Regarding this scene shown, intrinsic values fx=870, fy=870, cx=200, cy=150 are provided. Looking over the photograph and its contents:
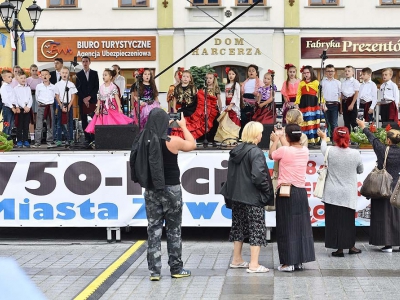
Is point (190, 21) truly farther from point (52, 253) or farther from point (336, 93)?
point (52, 253)

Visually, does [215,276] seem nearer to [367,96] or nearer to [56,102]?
[56,102]

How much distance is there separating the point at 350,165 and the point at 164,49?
17804 millimetres

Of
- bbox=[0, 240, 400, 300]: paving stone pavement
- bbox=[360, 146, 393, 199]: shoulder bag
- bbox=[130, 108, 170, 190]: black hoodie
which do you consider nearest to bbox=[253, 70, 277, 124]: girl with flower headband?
bbox=[0, 240, 400, 300]: paving stone pavement

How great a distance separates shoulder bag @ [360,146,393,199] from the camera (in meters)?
10.9

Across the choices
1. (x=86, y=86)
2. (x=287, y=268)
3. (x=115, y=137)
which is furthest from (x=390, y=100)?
(x=287, y=268)

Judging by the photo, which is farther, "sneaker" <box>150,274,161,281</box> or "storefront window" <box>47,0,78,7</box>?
"storefront window" <box>47,0,78,7</box>

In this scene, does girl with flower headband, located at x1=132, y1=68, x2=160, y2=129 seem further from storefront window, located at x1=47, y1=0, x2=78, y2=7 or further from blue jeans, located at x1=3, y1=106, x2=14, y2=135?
storefront window, located at x1=47, y1=0, x2=78, y2=7

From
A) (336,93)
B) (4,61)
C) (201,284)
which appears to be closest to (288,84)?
(336,93)

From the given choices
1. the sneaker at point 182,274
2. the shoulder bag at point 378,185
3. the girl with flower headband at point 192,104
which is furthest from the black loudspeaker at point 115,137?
the sneaker at point 182,274

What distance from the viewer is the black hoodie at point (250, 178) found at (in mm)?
9352

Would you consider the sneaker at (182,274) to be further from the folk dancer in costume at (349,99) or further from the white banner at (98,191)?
the folk dancer in costume at (349,99)

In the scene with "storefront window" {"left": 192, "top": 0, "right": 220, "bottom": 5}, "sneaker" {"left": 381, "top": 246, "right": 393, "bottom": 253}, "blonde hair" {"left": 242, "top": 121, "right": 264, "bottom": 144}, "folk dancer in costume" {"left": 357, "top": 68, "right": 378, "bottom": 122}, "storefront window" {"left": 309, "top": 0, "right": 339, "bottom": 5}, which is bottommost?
"sneaker" {"left": 381, "top": 246, "right": 393, "bottom": 253}

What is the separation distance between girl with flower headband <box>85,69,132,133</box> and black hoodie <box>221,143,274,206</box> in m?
6.62

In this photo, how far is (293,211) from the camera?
9.63m
